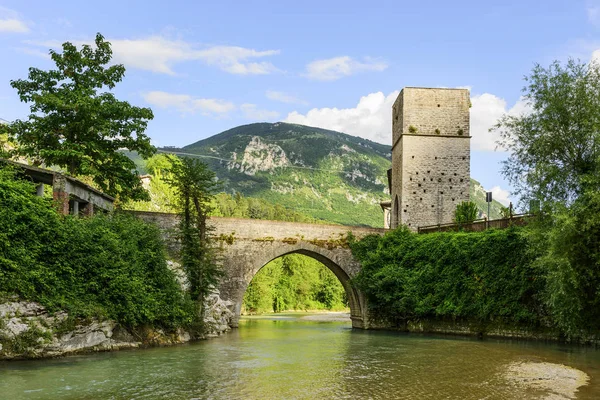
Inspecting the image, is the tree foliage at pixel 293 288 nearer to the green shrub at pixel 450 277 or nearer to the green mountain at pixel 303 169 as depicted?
the green shrub at pixel 450 277

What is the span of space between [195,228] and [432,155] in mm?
17741

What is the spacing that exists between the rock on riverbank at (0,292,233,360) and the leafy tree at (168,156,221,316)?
380 cm

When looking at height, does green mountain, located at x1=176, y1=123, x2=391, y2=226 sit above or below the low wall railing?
above

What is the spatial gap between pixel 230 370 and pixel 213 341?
7979 millimetres

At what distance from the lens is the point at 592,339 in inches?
859

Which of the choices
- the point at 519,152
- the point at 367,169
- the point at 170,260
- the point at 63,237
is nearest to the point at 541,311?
the point at 519,152

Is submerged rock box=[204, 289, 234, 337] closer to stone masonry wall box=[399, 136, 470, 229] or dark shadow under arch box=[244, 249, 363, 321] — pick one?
dark shadow under arch box=[244, 249, 363, 321]

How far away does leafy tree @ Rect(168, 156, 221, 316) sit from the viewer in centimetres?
2342

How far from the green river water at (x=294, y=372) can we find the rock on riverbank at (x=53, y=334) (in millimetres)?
554

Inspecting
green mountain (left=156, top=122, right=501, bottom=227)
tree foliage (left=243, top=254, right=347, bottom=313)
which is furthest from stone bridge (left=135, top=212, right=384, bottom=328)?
green mountain (left=156, top=122, right=501, bottom=227)

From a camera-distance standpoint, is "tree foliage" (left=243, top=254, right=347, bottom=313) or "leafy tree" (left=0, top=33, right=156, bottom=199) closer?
"leafy tree" (left=0, top=33, right=156, bottom=199)

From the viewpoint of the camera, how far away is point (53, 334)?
617 inches

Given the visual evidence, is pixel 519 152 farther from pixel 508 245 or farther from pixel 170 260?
pixel 170 260

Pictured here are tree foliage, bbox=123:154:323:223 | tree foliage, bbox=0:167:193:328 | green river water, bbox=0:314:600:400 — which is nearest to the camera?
green river water, bbox=0:314:600:400
